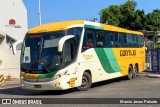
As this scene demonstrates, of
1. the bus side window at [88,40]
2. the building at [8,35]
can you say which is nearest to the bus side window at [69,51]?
the bus side window at [88,40]

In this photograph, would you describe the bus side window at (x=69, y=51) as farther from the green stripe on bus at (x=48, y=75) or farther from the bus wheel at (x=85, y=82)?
the bus wheel at (x=85, y=82)

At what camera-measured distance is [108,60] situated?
64.4ft

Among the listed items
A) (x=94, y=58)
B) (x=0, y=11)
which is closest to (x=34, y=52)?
(x=94, y=58)

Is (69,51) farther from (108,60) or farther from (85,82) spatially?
(108,60)

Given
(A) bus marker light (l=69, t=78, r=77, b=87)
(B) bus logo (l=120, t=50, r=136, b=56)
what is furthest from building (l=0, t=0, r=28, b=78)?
(A) bus marker light (l=69, t=78, r=77, b=87)

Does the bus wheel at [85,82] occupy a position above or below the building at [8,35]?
below

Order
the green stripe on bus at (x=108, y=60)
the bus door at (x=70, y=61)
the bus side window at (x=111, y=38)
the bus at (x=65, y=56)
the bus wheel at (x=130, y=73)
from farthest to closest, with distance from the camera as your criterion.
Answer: the bus wheel at (x=130, y=73) < the bus side window at (x=111, y=38) < the green stripe on bus at (x=108, y=60) < the bus door at (x=70, y=61) < the bus at (x=65, y=56)

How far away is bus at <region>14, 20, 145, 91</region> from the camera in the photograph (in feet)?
51.4

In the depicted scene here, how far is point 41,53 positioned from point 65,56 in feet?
3.25

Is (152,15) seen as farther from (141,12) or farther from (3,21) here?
(3,21)

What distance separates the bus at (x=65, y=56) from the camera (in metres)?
15.7

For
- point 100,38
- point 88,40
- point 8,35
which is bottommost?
point 88,40

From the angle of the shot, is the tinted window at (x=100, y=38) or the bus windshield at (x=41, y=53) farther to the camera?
the tinted window at (x=100, y=38)

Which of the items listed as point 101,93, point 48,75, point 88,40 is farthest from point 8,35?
point 101,93
